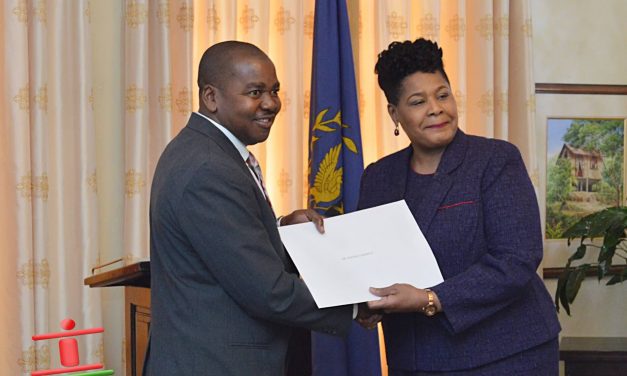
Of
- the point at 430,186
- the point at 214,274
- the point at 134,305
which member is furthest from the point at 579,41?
the point at 214,274

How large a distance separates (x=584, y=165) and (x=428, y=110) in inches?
104

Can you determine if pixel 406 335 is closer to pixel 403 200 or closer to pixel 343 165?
pixel 403 200

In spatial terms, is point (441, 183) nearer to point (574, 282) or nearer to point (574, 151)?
point (574, 282)

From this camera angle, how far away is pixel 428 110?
2816 millimetres

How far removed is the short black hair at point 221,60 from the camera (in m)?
2.49

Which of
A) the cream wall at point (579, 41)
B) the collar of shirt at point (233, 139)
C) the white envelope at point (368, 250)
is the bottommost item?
the white envelope at point (368, 250)

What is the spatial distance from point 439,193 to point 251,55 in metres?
0.71

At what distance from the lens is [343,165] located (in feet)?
14.9

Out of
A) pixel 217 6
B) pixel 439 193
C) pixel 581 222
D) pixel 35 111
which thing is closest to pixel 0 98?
pixel 35 111

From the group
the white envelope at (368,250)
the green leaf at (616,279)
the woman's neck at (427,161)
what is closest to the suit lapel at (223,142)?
the white envelope at (368,250)

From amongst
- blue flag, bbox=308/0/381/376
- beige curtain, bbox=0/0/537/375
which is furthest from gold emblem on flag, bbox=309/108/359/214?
beige curtain, bbox=0/0/537/375

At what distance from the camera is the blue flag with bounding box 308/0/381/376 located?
4484 millimetres

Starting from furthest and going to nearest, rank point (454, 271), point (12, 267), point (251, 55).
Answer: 1. point (12, 267)
2. point (454, 271)
3. point (251, 55)

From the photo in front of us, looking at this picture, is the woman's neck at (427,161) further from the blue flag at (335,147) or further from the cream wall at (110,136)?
the cream wall at (110,136)
